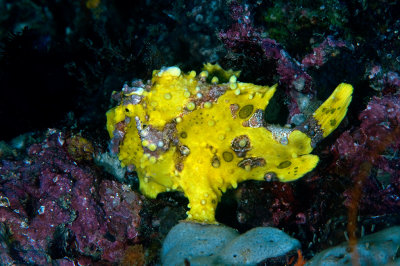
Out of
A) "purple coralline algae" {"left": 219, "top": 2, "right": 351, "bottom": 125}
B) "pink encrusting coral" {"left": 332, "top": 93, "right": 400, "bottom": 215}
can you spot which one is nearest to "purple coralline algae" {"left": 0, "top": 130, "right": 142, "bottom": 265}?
"purple coralline algae" {"left": 219, "top": 2, "right": 351, "bottom": 125}

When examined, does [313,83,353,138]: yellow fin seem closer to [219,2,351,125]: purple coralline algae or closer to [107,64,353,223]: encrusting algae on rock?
[107,64,353,223]: encrusting algae on rock

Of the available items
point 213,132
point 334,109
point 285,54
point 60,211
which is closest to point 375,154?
point 334,109

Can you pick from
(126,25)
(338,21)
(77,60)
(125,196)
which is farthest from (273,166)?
(126,25)

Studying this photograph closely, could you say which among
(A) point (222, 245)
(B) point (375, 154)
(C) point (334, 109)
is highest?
(C) point (334, 109)

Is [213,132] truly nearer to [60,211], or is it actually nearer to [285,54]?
[285,54]

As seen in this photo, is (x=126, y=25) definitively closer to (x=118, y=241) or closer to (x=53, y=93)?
(x=53, y=93)
